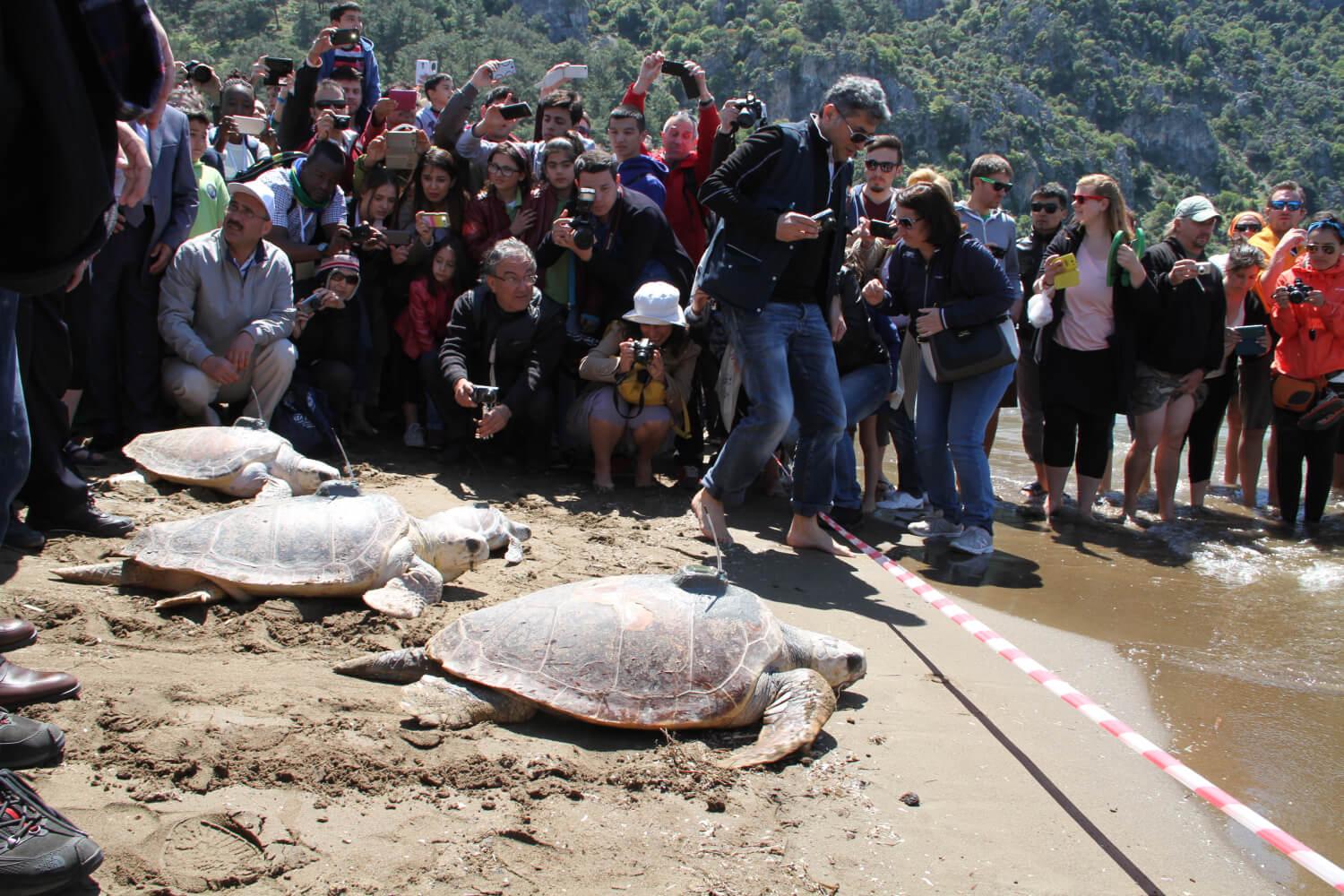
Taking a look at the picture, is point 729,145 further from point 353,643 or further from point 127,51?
point 127,51

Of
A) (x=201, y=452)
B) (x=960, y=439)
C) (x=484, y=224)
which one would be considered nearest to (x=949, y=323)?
(x=960, y=439)

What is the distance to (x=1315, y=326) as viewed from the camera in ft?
21.2

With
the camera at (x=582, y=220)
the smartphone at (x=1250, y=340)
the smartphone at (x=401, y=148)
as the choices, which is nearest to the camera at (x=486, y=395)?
the camera at (x=582, y=220)

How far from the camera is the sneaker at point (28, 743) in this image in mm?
2209

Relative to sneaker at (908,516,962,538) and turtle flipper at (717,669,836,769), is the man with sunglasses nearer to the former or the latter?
sneaker at (908,516,962,538)

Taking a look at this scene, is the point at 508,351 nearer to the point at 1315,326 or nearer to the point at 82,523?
the point at 82,523

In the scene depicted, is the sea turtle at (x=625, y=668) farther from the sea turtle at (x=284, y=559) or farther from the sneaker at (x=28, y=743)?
the sneaker at (x=28, y=743)

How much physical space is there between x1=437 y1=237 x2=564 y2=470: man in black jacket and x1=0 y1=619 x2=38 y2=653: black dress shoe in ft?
9.74

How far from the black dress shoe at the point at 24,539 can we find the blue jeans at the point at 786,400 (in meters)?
2.76

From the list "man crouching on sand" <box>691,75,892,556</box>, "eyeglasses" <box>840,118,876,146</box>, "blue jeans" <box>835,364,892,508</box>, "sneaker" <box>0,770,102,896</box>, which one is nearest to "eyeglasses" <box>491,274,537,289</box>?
"man crouching on sand" <box>691,75,892,556</box>

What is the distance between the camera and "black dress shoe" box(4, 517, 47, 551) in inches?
148

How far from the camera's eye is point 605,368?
19.2ft

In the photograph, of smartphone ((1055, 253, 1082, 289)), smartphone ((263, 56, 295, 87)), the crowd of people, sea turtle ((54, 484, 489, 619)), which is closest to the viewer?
sea turtle ((54, 484, 489, 619))

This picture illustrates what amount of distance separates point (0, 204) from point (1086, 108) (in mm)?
77737
